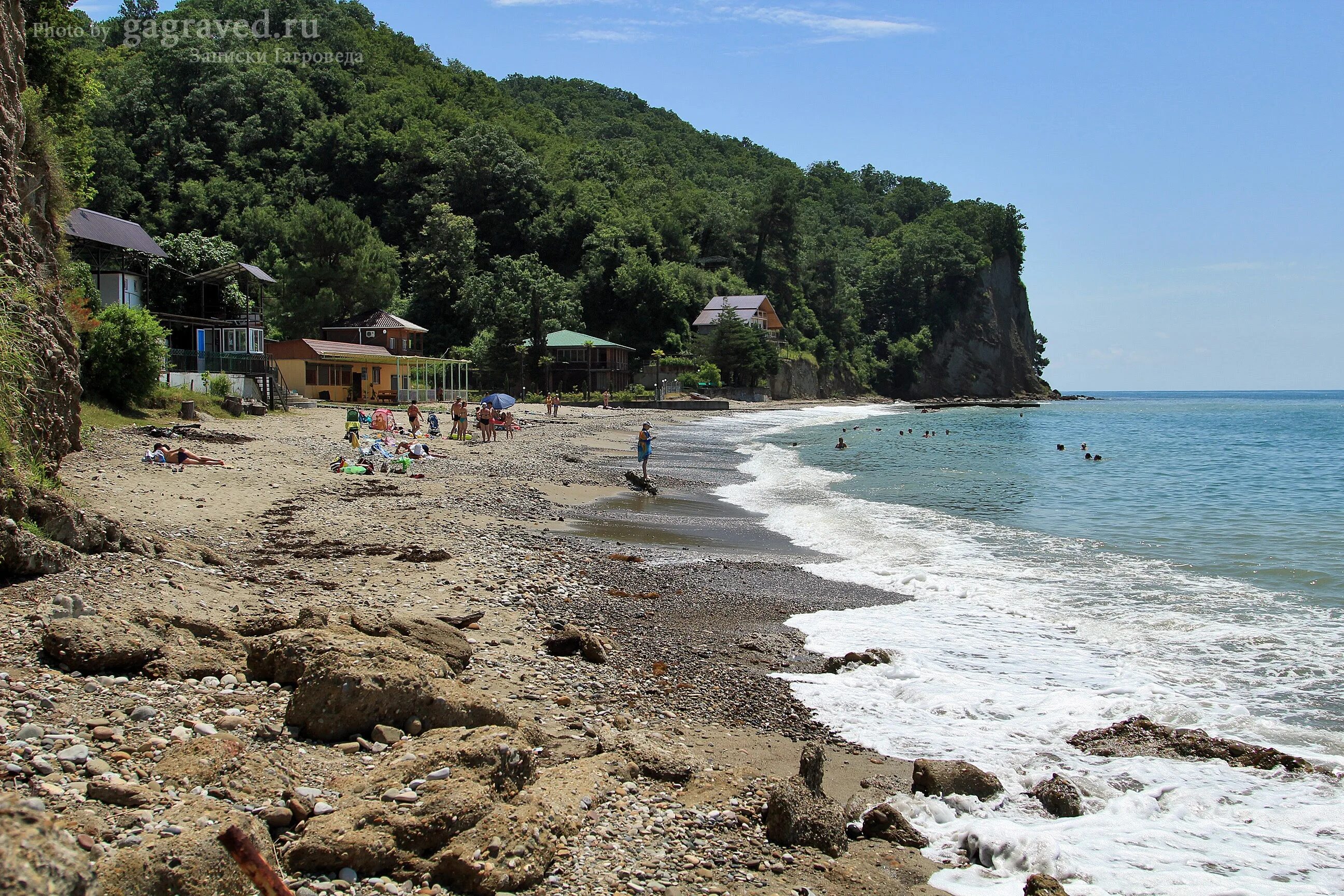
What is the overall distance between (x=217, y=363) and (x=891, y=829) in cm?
→ 3344

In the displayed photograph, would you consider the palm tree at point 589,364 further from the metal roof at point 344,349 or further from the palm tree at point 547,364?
the metal roof at point 344,349

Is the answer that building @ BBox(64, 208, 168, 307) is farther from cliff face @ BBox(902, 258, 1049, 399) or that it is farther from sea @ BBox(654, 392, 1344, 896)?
cliff face @ BBox(902, 258, 1049, 399)

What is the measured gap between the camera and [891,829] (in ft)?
18.0

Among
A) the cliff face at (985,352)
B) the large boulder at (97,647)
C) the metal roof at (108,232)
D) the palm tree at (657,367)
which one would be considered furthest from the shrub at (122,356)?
the cliff face at (985,352)

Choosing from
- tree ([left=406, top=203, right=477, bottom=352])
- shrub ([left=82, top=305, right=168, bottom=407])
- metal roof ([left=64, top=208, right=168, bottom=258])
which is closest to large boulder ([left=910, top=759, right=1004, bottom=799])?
shrub ([left=82, top=305, right=168, bottom=407])

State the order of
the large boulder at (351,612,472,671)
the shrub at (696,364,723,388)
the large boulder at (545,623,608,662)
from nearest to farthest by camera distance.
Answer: the large boulder at (351,612,472,671), the large boulder at (545,623,608,662), the shrub at (696,364,723,388)

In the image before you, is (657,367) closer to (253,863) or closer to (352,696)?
(352,696)

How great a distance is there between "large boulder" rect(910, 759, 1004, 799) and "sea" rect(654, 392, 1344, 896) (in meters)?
0.10

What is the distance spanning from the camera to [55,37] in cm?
2527

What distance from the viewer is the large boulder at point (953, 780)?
19.6 feet

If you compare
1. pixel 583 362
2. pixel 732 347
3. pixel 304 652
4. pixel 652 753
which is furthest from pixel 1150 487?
pixel 732 347

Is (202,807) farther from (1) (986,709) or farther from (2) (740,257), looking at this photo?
(2) (740,257)

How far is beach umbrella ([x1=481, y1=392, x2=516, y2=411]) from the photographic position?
34.5 metres

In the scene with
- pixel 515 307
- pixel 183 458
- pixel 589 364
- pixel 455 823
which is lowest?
pixel 455 823
